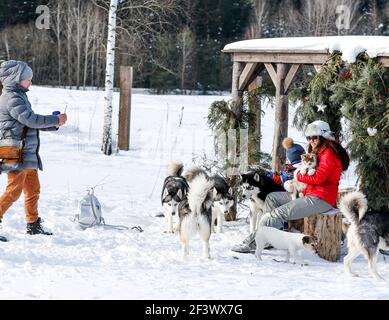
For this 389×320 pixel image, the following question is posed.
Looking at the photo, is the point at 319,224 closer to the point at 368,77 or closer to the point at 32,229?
the point at 368,77

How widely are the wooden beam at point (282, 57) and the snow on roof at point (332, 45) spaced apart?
0.07 meters

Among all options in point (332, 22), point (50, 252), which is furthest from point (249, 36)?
point (50, 252)

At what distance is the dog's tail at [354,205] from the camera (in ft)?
19.0

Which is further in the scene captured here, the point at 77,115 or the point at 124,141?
the point at 77,115

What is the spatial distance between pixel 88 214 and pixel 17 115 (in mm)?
1684

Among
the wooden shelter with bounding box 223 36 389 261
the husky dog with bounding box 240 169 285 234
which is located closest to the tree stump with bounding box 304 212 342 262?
the wooden shelter with bounding box 223 36 389 261

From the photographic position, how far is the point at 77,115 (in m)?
20.7

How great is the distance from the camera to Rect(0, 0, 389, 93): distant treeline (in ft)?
112

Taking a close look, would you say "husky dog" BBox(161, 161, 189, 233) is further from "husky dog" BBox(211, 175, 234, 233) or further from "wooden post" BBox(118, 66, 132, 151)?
"wooden post" BBox(118, 66, 132, 151)

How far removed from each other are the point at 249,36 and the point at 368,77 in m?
37.7

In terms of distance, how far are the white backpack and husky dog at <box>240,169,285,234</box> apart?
177 cm

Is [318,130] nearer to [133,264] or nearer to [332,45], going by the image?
[332,45]

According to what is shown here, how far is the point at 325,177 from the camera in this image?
634 centimetres

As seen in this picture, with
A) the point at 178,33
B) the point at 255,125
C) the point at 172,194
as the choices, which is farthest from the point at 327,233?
the point at 178,33
